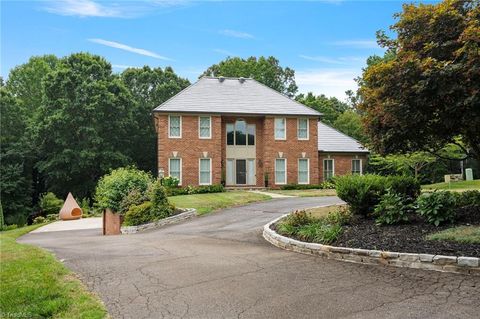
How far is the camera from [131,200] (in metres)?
18.0

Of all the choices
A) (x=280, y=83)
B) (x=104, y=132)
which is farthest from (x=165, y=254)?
Answer: (x=280, y=83)

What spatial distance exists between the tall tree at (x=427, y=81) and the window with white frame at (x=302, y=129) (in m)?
21.8

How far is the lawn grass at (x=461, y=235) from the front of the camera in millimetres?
7882

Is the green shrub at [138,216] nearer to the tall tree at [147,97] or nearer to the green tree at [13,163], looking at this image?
the green tree at [13,163]

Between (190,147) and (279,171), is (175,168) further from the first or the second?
(279,171)

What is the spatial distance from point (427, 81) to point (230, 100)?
25191 mm

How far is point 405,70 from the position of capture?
9.10m

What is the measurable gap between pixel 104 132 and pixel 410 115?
33.2 metres

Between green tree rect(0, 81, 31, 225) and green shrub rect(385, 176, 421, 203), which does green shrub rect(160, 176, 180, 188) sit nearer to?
green tree rect(0, 81, 31, 225)

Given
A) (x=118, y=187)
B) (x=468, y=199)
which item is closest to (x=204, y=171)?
(x=118, y=187)

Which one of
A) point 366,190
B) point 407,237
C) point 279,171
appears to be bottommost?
point 407,237

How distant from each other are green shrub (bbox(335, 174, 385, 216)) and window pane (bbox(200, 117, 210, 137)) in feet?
68.7

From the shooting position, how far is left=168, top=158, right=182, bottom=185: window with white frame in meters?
30.9

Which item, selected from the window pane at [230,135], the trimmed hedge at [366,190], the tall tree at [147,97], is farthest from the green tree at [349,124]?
the trimmed hedge at [366,190]
